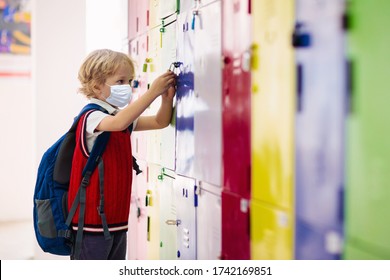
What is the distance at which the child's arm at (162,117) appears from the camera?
222 centimetres

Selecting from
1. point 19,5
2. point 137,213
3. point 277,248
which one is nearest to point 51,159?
point 137,213

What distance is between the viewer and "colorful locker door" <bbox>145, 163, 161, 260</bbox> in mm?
2566

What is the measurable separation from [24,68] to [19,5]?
0.70m

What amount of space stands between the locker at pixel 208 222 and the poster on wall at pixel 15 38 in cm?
447

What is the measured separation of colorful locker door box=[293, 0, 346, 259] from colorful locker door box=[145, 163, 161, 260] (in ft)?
4.29

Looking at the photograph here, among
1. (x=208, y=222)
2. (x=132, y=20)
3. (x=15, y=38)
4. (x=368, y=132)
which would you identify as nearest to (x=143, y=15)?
(x=132, y=20)

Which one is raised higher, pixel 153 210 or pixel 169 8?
pixel 169 8

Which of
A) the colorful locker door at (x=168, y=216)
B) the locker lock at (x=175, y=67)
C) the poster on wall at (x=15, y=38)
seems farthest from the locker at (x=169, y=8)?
the poster on wall at (x=15, y=38)

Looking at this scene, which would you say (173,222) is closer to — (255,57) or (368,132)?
(255,57)

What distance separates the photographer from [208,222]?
A: 1896mm

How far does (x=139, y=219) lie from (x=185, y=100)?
1.06 metres
